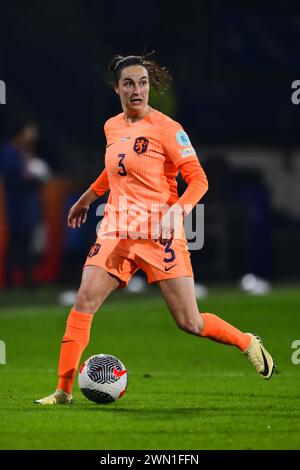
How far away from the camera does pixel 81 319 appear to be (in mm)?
8148

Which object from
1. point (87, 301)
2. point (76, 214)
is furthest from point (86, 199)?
point (87, 301)

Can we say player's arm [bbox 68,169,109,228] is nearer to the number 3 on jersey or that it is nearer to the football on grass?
the number 3 on jersey

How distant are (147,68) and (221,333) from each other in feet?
5.75

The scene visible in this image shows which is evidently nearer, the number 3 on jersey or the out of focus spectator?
the number 3 on jersey

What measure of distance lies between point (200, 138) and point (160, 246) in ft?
49.5

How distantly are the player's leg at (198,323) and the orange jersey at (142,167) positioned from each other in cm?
40

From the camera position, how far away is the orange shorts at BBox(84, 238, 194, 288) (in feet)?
26.9

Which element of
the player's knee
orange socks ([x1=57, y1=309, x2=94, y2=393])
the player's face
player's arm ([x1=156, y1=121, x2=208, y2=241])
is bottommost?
orange socks ([x1=57, y1=309, x2=94, y2=393])

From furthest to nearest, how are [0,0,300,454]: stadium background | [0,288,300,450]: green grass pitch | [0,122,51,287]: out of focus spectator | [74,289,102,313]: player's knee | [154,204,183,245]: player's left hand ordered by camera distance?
[0,0,300,454]: stadium background, [0,122,51,287]: out of focus spectator, [74,289,102,313]: player's knee, [154,204,183,245]: player's left hand, [0,288,300,450]: green grass pitch

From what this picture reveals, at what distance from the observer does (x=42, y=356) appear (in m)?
11.6

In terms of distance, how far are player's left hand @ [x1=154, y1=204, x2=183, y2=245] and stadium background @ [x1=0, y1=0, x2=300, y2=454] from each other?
9.71 meters

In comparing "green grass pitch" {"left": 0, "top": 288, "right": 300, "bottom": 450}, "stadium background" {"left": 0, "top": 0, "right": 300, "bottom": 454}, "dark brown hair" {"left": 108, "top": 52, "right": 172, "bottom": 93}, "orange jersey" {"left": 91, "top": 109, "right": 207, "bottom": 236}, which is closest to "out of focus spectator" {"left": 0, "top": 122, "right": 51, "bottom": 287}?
"stadium background" {"left": 0, "top": 0, "right": 300, "bottom": 454}

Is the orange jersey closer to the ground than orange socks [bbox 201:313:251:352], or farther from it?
farther from it

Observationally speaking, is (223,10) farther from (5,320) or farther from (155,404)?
(155,404)
